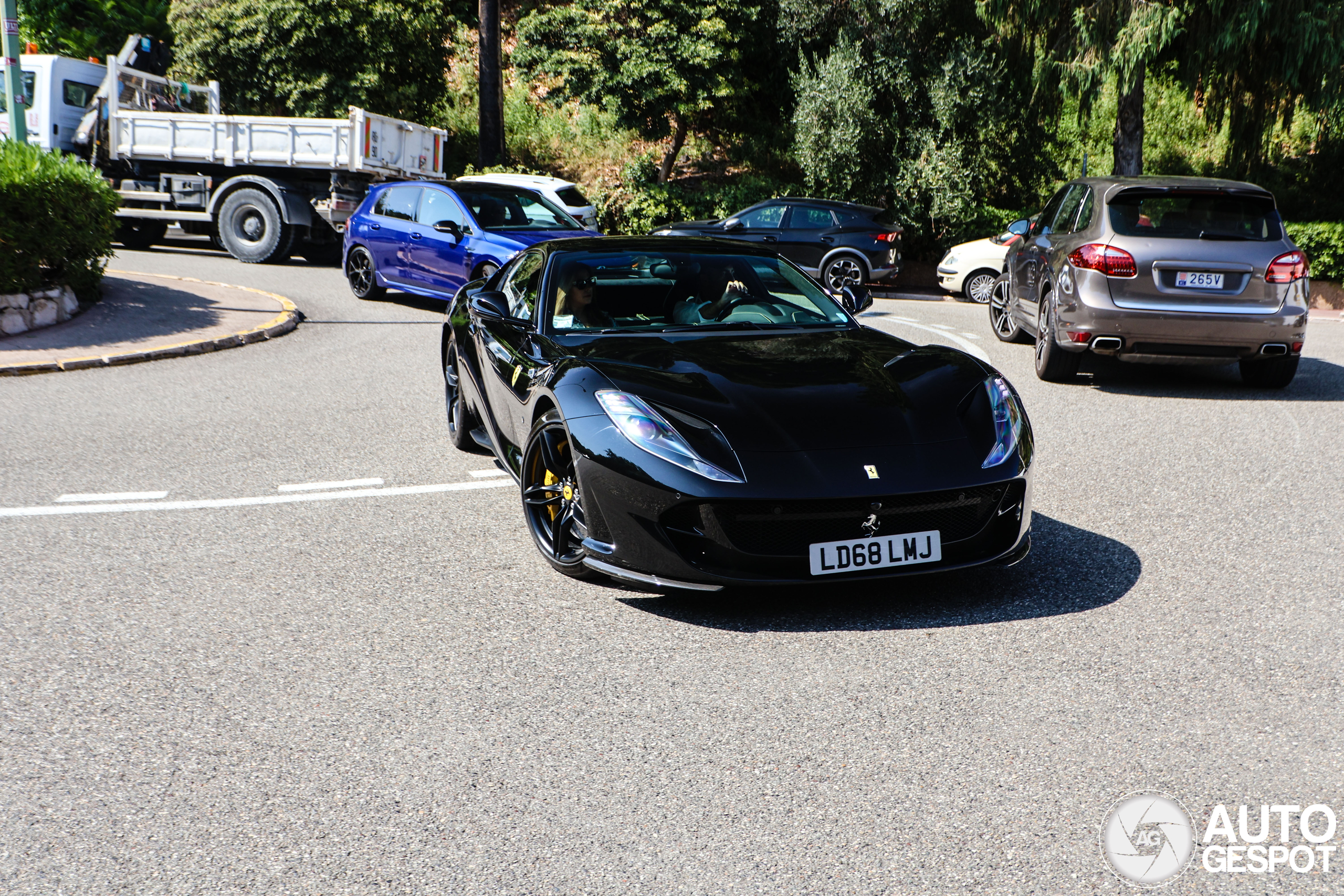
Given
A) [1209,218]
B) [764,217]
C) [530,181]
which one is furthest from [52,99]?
[1209,218]

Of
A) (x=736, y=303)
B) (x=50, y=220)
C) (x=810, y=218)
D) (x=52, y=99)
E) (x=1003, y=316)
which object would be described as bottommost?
(x=1003, y=316)

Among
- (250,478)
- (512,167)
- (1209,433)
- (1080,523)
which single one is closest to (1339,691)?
(1080,523)

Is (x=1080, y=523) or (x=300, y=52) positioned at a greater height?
(x=300, y=52)

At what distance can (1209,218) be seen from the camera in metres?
9.09

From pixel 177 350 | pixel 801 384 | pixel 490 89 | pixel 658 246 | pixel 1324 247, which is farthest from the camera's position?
pixel 490 89

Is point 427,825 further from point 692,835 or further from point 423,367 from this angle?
point 423,367

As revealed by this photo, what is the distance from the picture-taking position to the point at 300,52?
92.0 feet

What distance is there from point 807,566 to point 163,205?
59.0 ft

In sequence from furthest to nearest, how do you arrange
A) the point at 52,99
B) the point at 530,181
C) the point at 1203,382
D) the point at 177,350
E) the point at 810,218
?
the point at 530,181 → the point at 52,99 → the point at 810,218 → the point at 177,350 → the point at 1203,382

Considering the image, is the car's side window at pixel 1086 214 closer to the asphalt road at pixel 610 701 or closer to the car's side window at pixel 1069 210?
the car's side window at pixel 1069 210

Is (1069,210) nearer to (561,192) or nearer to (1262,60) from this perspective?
(561,192)

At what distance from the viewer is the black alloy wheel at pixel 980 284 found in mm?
17500

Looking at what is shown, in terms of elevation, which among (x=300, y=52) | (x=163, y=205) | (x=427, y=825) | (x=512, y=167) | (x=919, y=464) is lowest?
(x=427, y=825)

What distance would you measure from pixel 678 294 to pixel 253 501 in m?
2.42
